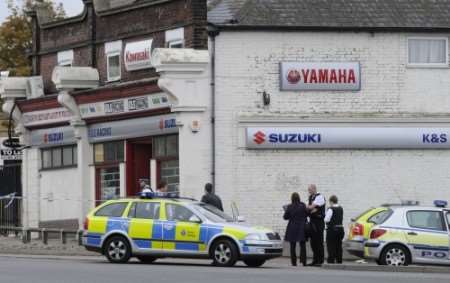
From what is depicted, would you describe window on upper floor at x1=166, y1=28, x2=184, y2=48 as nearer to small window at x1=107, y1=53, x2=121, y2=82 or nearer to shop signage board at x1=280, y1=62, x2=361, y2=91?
small window at x1=107, y1=53, x2=121, y2=82

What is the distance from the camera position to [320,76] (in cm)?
3397

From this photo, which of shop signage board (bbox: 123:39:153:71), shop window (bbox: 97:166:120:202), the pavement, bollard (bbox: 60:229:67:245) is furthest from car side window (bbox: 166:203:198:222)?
shop window (bbox: 97:166:120:202)

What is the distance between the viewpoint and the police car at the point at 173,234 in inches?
1033

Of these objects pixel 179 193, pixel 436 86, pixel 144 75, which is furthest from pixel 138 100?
pixel 436 86

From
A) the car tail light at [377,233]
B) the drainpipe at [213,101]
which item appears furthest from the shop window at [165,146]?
the car tail light at [377,233]

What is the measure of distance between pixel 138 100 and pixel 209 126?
104 inches

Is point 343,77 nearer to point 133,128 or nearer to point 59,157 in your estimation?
point 133,128

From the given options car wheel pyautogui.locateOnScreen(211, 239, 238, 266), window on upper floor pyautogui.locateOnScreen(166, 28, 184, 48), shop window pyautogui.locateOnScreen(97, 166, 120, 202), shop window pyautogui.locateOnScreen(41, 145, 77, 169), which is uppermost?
window on upper floor pyautogui.locateOnScreen(166, 28, 184, 48)

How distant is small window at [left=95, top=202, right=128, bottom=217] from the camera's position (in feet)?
89.3

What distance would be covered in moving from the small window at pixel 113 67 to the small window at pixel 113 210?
9.78m

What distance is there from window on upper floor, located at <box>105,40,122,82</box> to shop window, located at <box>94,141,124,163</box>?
184cm

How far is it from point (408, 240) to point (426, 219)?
0.74 m

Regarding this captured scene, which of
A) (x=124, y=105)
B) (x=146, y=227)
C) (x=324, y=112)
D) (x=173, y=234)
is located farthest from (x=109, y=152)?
(x=173, y=234)

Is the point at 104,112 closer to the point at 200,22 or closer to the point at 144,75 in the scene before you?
the point at 144,75
